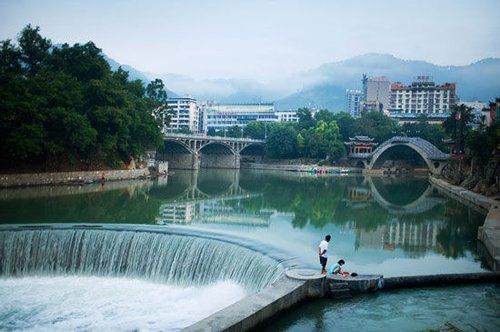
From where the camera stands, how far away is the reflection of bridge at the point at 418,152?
81.9 m

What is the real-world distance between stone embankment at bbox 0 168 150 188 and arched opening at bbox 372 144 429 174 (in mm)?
55788

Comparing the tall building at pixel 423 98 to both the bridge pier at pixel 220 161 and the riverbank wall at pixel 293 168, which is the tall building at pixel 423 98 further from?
the bridge pier at pixel 220 161

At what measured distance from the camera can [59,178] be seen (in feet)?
132

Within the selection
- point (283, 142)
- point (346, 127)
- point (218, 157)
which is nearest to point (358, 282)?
point (283, 142)

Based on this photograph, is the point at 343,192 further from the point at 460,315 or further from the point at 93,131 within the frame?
the point at 460,315

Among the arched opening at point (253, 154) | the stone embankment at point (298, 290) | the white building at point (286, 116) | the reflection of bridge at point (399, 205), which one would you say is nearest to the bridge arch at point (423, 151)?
the arched opening at point (253, 154)

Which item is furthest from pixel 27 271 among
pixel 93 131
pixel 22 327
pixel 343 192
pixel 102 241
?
pixel 343 192

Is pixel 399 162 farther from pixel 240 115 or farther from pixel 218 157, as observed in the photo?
pixel 240 115

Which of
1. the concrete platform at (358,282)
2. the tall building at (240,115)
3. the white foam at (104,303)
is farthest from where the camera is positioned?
the tall building at (240,115)

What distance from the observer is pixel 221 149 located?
97.6m

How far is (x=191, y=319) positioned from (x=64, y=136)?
93.7 feet

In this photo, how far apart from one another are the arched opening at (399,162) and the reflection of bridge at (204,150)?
77.7 feet

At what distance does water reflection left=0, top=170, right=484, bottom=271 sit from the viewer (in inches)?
871

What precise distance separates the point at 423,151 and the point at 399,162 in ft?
34.9
